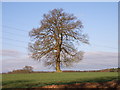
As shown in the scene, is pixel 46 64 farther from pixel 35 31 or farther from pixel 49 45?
pixel 35 31

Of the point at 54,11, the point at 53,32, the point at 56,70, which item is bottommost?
the point at 56,70

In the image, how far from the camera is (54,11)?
41938 millimetres

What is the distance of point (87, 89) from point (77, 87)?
0.55 metres

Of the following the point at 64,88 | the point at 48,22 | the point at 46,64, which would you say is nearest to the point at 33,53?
the point at 46,64

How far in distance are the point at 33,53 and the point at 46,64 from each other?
9.78 ft

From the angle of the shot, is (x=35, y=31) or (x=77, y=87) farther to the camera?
(x=35, y=31)

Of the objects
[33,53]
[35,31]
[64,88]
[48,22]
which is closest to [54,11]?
[48,22]

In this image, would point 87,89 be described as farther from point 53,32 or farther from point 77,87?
point 53,32

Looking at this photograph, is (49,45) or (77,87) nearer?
(77,87)

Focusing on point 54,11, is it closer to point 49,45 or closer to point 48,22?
point 48,22

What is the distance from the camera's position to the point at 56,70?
4138cm

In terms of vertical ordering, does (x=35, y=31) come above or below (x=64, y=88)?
above

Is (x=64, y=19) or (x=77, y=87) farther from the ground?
(x=64, y=19)

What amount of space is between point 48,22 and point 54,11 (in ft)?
7.54
